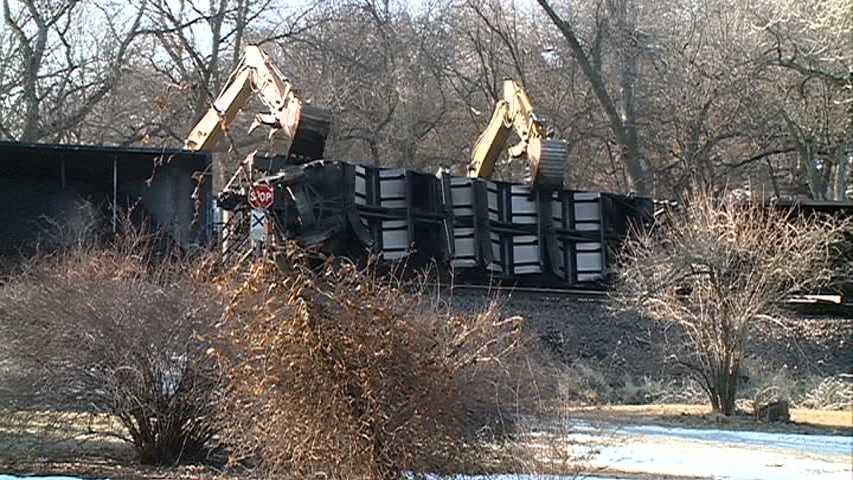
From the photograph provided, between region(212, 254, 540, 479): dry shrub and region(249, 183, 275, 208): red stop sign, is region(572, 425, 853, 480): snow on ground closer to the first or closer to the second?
region(212, 254, 540, 479): dry shrub

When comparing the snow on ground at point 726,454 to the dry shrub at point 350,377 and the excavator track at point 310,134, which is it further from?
the excavator track at point 310,134

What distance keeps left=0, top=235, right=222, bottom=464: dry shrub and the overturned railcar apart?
39.3 feet

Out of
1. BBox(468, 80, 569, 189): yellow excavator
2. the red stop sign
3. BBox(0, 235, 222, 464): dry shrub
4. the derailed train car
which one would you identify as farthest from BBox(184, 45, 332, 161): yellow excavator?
the red stop sign

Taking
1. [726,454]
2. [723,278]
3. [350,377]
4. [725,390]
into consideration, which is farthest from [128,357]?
[723,278]

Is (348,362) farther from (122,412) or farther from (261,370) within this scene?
(122,412)

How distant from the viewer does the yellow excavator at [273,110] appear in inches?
890

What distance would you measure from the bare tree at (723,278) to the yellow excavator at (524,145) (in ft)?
18.5

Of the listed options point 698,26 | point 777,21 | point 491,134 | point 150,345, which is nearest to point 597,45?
point 698,26

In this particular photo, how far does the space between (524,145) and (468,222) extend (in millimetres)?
3966

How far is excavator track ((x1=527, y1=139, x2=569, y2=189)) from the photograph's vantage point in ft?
86.6

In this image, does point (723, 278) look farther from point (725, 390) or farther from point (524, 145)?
point (524, 145)

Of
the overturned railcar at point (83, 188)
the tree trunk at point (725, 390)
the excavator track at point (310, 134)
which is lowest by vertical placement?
the tree trunk at point (725, 390)

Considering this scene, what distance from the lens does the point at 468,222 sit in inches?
987

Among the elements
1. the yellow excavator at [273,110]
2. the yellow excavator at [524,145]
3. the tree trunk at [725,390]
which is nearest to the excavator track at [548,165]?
the yellow excavator at [524,145]
